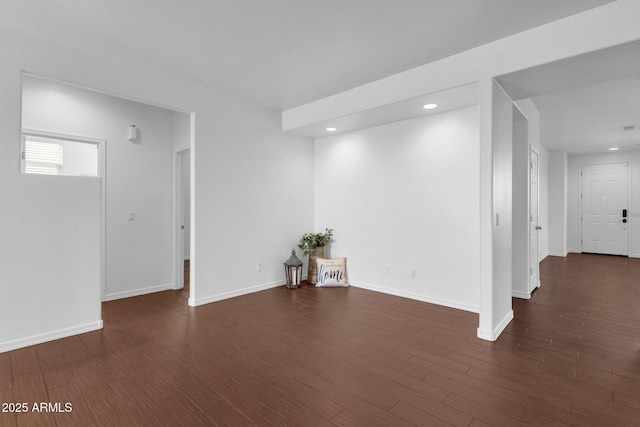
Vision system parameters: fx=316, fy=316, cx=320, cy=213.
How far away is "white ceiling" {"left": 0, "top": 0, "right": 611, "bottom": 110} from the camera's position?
7.82 feet

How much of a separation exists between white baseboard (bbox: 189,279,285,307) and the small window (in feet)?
7.16

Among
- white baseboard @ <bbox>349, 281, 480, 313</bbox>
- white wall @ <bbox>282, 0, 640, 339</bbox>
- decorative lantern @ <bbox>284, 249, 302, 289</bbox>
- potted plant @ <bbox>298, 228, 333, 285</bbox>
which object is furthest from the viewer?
potted plant @ <bbox>298, 228, 333, 285</bbox>

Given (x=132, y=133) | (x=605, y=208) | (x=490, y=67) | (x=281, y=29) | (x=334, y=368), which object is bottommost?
(x=334, y=368)

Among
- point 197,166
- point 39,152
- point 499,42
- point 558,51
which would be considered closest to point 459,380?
point 558,51

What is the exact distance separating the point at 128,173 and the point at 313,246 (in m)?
2.88

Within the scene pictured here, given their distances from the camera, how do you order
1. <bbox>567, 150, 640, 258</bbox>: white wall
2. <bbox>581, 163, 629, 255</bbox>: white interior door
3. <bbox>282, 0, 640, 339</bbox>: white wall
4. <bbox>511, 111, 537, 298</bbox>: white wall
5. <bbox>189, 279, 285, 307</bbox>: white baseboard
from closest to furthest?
<bbox>282, 0, 640, 339</bbox>: white wall
<bbox>189, 279, 285, 307</bbox>: white baseboard
<bbox>511, 111, 537, 298</bbox>: white wall
<bbox>567, 150, 640, 258</bbox>: white wall
<bbox>581, 163, 629, 255</bbox>: white interior door

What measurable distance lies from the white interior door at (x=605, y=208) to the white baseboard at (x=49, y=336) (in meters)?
10.7

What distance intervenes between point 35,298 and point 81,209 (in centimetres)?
87

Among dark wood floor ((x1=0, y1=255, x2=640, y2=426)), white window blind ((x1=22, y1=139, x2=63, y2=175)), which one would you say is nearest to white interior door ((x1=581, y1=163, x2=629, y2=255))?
dark wood floor ((x1=0, y1=255, x2=640, y2=426))

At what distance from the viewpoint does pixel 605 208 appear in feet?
26.6

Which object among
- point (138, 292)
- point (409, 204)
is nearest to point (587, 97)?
point (409, 204)

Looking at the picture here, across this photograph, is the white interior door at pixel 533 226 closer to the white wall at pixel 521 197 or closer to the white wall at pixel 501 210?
the white wall at pixel 521 197

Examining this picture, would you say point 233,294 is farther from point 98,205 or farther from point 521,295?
point 521,295

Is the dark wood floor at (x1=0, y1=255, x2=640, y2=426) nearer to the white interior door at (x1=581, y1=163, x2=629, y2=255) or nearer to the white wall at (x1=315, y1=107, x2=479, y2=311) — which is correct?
the white wall at (x1=315, y1=107, x2=479, y2=311)
